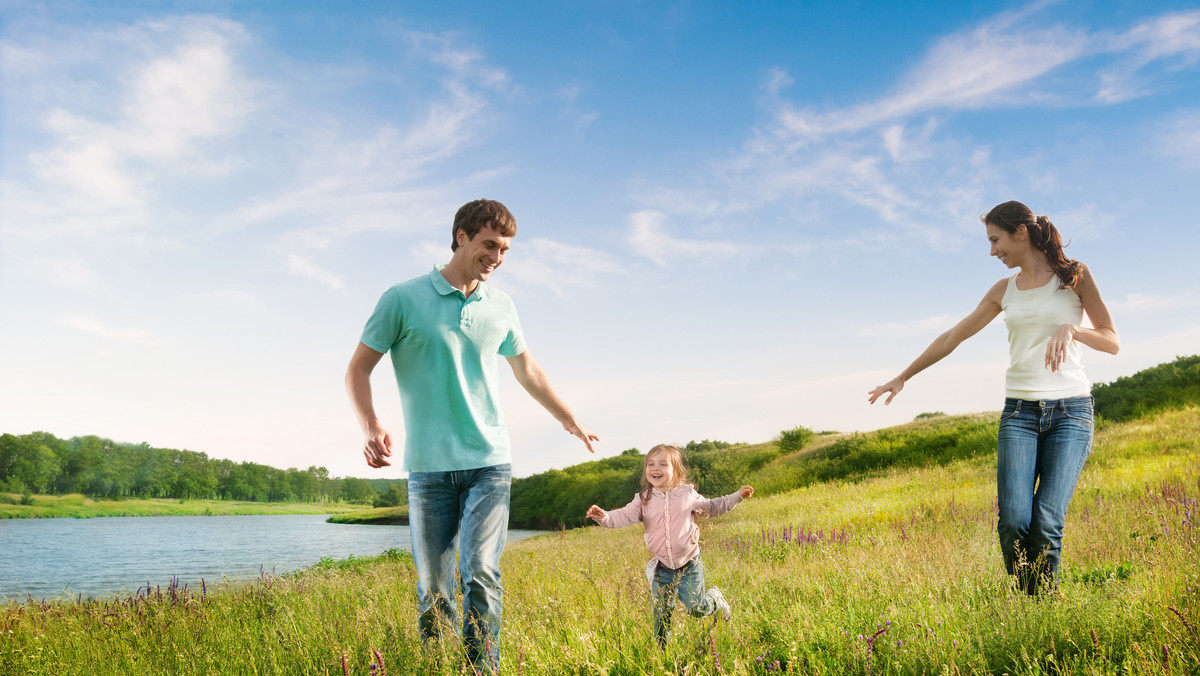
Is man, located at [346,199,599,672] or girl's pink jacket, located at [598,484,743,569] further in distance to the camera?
girl's pink jacket, located at [598,484,743,569]

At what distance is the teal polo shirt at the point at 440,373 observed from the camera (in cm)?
344

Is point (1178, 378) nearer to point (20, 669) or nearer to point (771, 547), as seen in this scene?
point (771, 547)

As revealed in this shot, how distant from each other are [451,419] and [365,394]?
1.69 feet

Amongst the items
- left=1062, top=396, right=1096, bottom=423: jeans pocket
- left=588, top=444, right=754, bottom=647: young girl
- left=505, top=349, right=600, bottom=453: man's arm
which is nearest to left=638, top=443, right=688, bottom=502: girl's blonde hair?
left=588, top=444, right=754, bottom=647: young girl

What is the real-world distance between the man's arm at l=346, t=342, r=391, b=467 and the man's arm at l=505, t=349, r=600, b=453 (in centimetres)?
91

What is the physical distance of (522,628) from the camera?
11.6 ft

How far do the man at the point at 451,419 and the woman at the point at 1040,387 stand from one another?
310cm

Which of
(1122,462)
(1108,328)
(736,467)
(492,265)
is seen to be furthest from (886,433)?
(492,265)

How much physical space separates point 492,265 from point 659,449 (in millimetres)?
1646

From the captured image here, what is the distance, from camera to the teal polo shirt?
344cm

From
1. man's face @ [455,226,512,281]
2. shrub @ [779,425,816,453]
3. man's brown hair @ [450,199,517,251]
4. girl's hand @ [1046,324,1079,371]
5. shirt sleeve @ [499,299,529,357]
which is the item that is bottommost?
shrub @ [779,425,816,453]

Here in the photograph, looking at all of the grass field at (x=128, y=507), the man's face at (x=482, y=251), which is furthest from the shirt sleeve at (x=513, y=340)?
the grass field at (x=128, y=507)

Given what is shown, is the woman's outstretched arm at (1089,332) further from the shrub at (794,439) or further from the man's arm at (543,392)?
the shrub at (794,439)

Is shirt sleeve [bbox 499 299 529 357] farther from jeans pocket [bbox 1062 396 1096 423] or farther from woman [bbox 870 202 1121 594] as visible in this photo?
jeans pocket [bbox 1062 396 1096 423]
